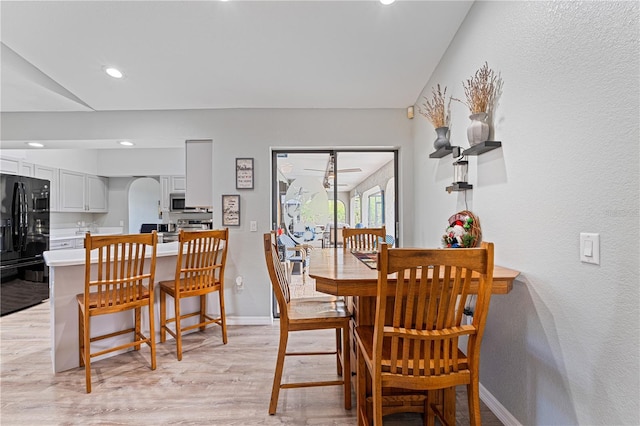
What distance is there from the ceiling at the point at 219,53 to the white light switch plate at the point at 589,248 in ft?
5.58

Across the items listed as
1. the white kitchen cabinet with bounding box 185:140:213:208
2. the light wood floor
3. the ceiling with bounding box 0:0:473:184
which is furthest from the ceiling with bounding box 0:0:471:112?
the light wood floor

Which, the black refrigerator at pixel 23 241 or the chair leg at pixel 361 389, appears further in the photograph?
the black refrigerator at pixel 23 241

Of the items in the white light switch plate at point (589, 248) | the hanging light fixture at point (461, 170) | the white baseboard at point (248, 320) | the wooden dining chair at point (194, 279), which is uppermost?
the hanging light fixture at point (461, 170)

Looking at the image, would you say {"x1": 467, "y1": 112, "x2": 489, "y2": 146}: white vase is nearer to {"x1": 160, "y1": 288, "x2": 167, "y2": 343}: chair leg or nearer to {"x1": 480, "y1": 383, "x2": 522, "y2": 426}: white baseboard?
{"x1": 480, "y1": 383, "x2": 522, "y2": 426}: white baseboard

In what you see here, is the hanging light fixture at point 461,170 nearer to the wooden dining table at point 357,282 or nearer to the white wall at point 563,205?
the white wall at point 563,205

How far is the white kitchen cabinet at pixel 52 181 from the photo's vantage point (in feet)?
15.6

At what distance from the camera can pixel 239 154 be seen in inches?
136

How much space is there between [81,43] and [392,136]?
298 centimetres

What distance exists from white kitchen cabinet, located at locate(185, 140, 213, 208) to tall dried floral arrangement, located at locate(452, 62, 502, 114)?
2.81 m

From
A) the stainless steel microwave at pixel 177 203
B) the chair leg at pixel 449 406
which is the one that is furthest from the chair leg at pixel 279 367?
the stainless steel microwave at pixel 177 203

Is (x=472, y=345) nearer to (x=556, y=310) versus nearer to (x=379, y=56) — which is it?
(x=556, y=310)

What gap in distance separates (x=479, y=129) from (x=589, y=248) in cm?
92

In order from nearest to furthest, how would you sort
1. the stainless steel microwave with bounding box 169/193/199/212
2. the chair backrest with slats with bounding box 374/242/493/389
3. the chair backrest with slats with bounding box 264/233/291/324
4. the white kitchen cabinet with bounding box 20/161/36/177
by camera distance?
the chair backrest with slats with bounding box 374/242/493/389, the chair backrest with slats with bounding box 264/233/291/324, the white kitchen cabinet with bounding box 20/161/36/177, the stainless steel microwave with bounding box 169/193/199/212

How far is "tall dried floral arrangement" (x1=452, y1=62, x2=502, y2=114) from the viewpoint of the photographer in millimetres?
1768
